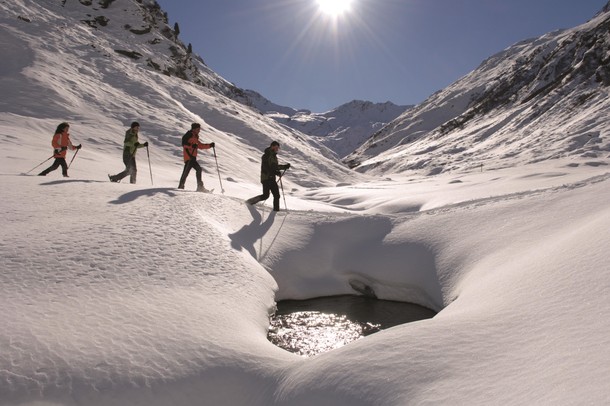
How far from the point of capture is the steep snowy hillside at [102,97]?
21.0 m

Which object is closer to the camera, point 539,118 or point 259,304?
point 259,304

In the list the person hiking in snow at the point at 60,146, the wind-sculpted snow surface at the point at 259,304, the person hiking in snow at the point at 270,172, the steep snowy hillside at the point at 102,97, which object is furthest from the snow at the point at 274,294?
the steep snowy hillside at the point at 102,97

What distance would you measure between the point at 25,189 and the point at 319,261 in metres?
6.31

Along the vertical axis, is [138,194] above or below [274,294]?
above

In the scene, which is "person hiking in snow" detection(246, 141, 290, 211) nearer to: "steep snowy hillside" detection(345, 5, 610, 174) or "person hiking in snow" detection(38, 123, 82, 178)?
"person hiking in snow" detection(38, 123, 82, 178)

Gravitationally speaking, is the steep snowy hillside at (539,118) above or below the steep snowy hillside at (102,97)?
above

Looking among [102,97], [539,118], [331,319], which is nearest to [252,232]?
[331,319]

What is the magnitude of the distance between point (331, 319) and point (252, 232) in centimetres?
286

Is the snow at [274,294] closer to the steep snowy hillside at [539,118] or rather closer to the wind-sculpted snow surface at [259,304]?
the wind-sculpted snow surface at [259,304]

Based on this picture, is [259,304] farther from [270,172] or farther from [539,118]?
[539,118]

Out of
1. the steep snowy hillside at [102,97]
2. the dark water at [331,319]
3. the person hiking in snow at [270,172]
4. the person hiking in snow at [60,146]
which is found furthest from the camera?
the steep snowy hillside at [102,97]

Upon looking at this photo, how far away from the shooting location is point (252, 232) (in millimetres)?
9195

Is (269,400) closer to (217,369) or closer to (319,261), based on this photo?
(217,369)

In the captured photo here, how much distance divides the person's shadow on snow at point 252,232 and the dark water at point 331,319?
4.70 ft
